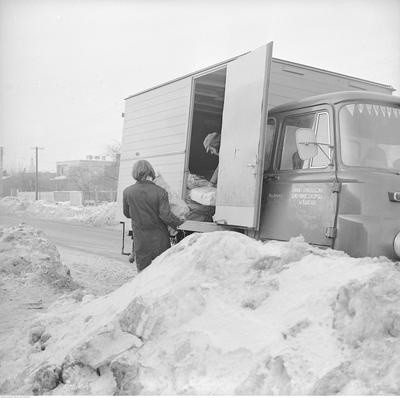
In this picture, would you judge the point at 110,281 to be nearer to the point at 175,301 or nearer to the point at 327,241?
the point at 327,241

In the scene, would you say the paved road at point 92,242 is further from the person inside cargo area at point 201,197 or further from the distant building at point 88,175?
the distant building at point 88,175

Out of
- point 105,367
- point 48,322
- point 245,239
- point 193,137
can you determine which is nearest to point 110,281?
point 193,137

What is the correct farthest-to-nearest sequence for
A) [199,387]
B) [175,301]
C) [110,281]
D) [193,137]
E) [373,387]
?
1. [110,281]
2. [193,137]
3. [175,301]
4. [199,387]
5. [373,387]

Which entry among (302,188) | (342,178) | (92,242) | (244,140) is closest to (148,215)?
(244,140)

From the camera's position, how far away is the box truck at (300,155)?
16.5 feet

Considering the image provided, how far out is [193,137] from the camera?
8.15 metres

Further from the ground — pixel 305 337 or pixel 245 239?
pixel 245 239

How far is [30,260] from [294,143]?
14.3 feet

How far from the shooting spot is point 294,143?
598 centimetres

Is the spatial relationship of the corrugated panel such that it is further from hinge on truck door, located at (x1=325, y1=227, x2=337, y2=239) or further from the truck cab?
hinge on truck door, located at (x1=325, y1=227, x2=337, y2=239)

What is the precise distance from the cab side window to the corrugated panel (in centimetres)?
167

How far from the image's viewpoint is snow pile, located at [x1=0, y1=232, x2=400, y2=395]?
2.93 metres

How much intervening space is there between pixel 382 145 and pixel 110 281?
560 centimetres

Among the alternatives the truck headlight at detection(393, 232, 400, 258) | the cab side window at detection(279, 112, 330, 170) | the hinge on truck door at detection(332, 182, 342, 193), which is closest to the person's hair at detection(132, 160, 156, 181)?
the cab side window at detection(279, 112, 330, 170)
